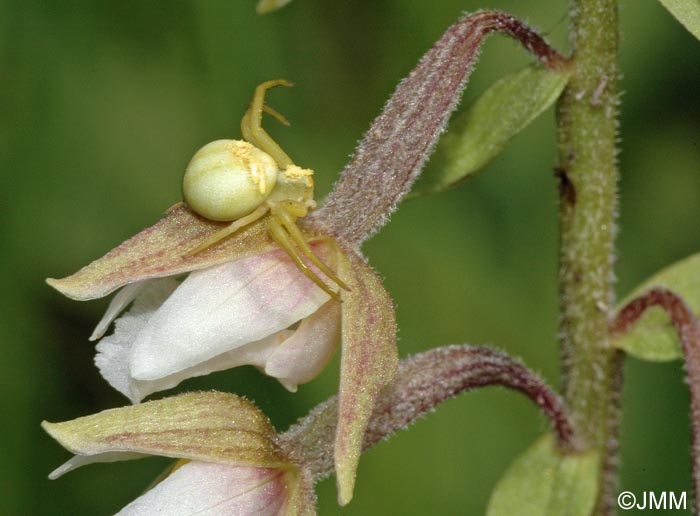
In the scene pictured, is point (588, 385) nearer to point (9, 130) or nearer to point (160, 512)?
point (160, 512)

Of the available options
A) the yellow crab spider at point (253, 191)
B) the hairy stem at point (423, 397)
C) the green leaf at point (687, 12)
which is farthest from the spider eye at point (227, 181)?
the green leaf at point (687, 12)

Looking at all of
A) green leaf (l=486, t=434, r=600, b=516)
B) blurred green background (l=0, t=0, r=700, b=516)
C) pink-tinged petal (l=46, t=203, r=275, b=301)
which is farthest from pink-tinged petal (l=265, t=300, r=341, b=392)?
blurred green background (l=0, t=0, r=700, b=516)

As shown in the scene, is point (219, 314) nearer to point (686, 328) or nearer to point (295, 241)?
point (295, 241)

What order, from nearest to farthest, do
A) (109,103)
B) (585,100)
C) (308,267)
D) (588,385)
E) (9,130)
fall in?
(308,267)
(585,100)
(588,385)
(9,130)
(109,103)

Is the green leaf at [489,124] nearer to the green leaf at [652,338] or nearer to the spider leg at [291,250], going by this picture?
the green leaf at [652,338]

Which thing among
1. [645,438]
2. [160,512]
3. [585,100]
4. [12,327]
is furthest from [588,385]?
[12,327]

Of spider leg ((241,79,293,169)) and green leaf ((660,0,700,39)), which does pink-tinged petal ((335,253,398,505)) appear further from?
green leaf ((660,0,700,39))
